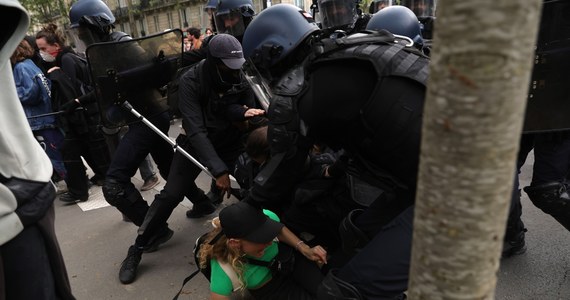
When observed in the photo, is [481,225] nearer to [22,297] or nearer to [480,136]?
[480,136]

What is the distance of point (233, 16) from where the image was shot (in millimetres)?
4113

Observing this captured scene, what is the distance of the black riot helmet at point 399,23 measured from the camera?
343 centimetres

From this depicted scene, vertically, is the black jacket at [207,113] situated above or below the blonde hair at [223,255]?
above

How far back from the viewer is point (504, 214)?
2.33 ft

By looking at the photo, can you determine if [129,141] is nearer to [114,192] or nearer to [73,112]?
[114,192]

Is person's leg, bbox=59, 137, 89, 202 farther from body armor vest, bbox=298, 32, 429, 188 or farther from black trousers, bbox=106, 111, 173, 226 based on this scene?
body armor vest, bbox=298, 32, 429, 188

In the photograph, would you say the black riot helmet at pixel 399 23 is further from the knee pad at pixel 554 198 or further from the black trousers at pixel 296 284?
the black trousers at pixel 296 284

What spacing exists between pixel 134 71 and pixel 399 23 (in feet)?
6.99

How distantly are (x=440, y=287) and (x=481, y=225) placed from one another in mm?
155

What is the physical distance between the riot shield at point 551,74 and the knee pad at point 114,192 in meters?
2.70

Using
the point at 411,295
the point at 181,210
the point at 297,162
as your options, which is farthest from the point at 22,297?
the point at 181,210

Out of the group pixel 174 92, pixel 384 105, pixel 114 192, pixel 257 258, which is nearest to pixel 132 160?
pixel 114 192

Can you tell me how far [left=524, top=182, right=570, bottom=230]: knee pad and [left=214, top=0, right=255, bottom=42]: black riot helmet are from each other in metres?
2.85

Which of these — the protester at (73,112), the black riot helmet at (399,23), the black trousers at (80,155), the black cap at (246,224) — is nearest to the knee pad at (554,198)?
the black riot helmet at (399,23)
